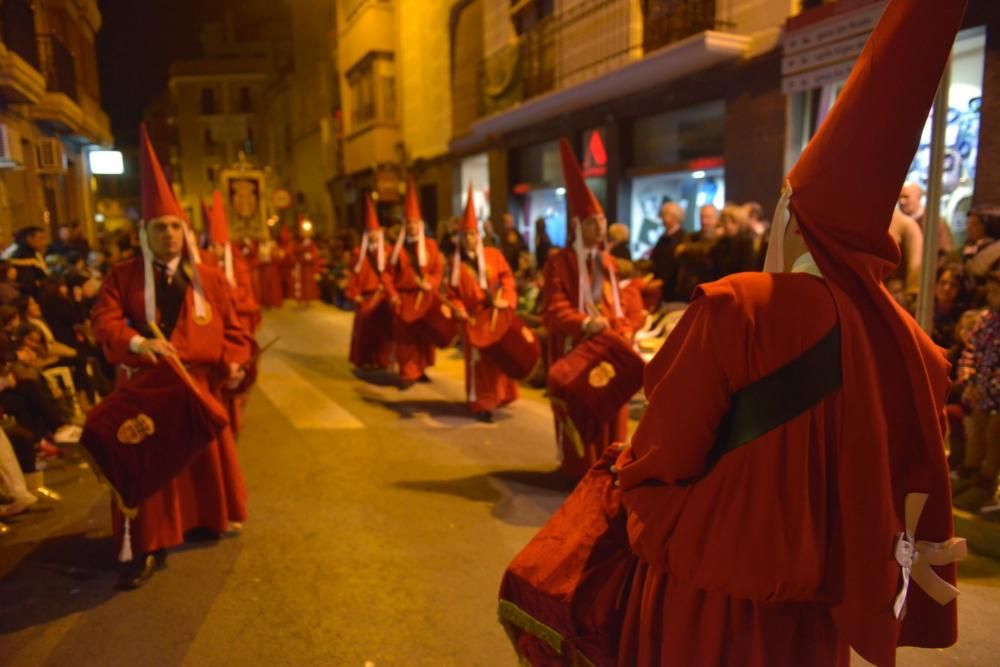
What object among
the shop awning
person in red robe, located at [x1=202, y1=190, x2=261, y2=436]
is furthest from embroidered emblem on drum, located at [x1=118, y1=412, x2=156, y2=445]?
the shop awning

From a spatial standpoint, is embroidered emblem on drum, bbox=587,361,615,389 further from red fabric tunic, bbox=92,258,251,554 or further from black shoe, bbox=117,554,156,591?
black shoe, bbox=117,554,156,591

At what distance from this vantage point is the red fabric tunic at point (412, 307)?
842cm

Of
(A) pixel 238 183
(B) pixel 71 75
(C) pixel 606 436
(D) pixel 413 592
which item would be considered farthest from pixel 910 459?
(B) pixel 71 75

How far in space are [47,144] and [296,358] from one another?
23.9 feet

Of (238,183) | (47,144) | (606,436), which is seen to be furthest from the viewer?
(238,183)

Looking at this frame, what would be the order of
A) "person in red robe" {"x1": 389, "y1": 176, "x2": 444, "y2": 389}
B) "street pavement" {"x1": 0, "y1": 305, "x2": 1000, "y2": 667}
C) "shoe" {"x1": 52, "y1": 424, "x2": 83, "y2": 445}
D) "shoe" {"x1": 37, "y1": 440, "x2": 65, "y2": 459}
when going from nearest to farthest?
"street pavement" {"x1": 0, "y1": 305, "x2": 1000, "y2": 667} → "shoe" {"x1": 37, "y1": 440, "x2": 65, "y2": 459} → "shoe" {"x1": 52, "y1": 424, "x2": 83, "y2": 445} → "person in red robe" {"x1": 389, "y1": 176, "x2": 444, "y2": 389}

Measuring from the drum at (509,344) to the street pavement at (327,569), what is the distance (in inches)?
23.9

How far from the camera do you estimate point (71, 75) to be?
17031mm

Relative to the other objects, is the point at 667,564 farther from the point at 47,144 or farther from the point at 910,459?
the point at 47,144

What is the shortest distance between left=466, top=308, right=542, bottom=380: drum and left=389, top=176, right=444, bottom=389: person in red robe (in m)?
1.63

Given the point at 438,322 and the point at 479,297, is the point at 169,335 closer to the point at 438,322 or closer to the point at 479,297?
the point at 479,297

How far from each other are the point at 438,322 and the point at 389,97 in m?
15.5

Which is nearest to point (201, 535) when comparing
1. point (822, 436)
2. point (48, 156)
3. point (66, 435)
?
point (66, 435)

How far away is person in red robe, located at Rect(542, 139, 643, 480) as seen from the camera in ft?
15.3
